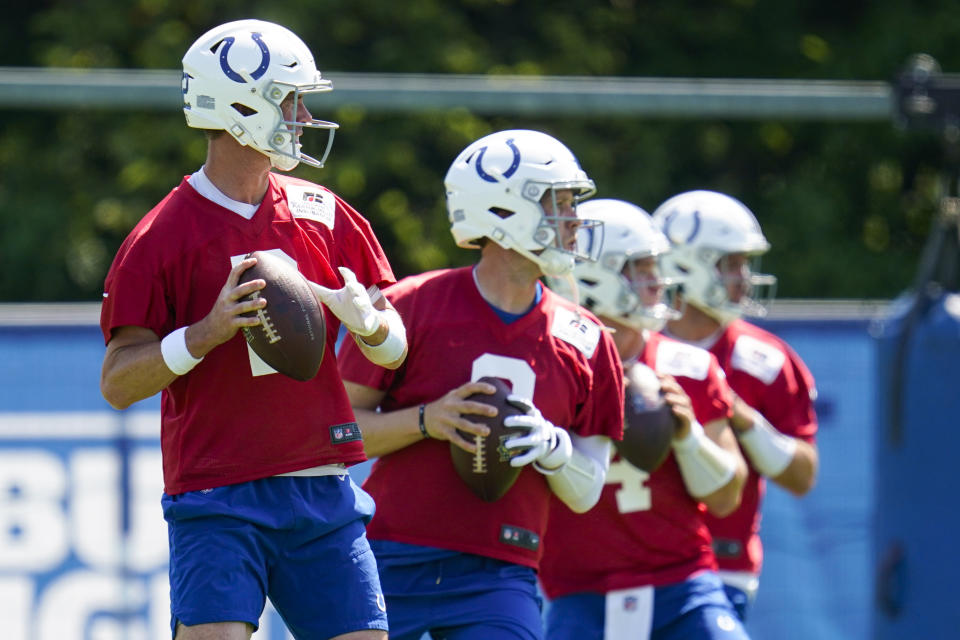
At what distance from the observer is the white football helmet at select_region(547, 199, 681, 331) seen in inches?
190

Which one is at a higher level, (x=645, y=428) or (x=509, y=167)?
(x=509, y=167)

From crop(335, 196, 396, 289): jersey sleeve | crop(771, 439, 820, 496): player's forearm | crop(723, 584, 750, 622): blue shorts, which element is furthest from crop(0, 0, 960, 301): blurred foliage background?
crop(335, 196, 396, 289): jersey sleeve

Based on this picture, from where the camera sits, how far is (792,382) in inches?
220

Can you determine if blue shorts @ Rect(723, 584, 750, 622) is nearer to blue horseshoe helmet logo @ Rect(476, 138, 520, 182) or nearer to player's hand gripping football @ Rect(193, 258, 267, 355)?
blue horseshoe helmet logo @ Rect(476, 138, 520, 182)

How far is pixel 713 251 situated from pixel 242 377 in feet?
8.61

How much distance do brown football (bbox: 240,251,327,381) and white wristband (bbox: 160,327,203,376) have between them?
137 mm

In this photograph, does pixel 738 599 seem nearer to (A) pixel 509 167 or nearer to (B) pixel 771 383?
(B) pixel 771 383

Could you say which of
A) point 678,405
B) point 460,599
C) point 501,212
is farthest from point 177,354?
point 678,405

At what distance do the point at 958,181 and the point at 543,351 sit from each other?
303cm

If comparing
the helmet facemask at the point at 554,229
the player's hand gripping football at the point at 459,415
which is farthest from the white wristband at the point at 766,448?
the player's hand gripping football at the point at 459,415

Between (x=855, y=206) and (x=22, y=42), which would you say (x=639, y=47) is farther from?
(x=22, y=42)

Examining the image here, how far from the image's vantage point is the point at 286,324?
3301 millimetres

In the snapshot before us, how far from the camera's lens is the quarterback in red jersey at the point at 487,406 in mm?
3932

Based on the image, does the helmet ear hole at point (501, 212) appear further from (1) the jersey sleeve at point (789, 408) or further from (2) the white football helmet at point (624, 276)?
(1) the jersey sleeve at point (789, 408)
